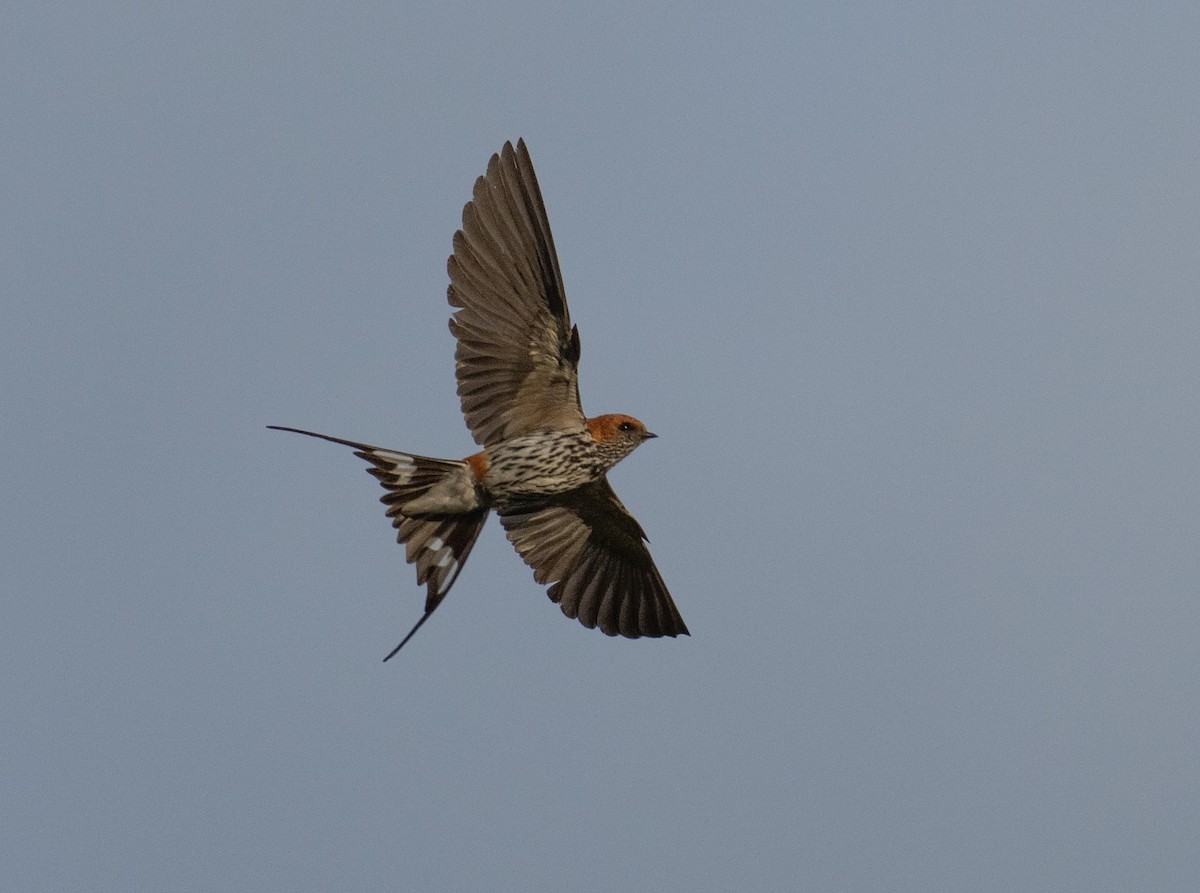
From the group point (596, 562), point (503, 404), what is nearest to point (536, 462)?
point (503, 404)

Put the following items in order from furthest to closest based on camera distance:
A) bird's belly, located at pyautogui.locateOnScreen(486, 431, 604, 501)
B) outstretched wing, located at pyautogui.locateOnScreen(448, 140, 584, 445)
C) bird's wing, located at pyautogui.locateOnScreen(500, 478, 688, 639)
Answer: bird's wing, located at pyautogui.locateOnScreen(500, 478, 688, 639)
bird's belly, located at pyautogui.locateOnScreen(486, 431, 604, 501)
outstretched wing, located at pyautogui.locateOnScreen(448, 140, 584, 445)

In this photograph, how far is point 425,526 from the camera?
38.5ft

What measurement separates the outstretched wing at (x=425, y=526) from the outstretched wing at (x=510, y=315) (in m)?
0.50

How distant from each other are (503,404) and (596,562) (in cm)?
198

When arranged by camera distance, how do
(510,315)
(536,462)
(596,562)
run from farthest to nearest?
(596,562), (536,462), (510,315)

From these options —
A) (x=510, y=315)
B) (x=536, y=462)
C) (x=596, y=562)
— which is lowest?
(x=596, y=562)

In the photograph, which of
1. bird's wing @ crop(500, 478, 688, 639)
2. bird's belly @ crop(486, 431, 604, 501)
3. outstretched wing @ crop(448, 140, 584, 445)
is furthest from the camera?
bird's wing @ crop(500, 478, 688, 639)

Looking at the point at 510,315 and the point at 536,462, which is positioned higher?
the point at 510,315

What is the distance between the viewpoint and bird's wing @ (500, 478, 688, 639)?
12.9 m

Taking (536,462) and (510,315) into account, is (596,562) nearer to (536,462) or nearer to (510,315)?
(536,462)

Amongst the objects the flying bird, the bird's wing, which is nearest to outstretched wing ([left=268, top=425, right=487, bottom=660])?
the flying bird

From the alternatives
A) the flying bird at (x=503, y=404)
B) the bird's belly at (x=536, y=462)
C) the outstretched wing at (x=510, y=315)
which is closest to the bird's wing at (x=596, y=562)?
the flying bird at (x=503, y=404)

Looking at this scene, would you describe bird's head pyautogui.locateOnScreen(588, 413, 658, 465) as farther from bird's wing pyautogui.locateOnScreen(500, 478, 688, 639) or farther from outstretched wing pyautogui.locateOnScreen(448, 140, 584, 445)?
bird's wing pyautogui.locateOnScreen(500, 478, 688, 639)

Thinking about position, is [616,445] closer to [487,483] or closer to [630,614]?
[487,483]
